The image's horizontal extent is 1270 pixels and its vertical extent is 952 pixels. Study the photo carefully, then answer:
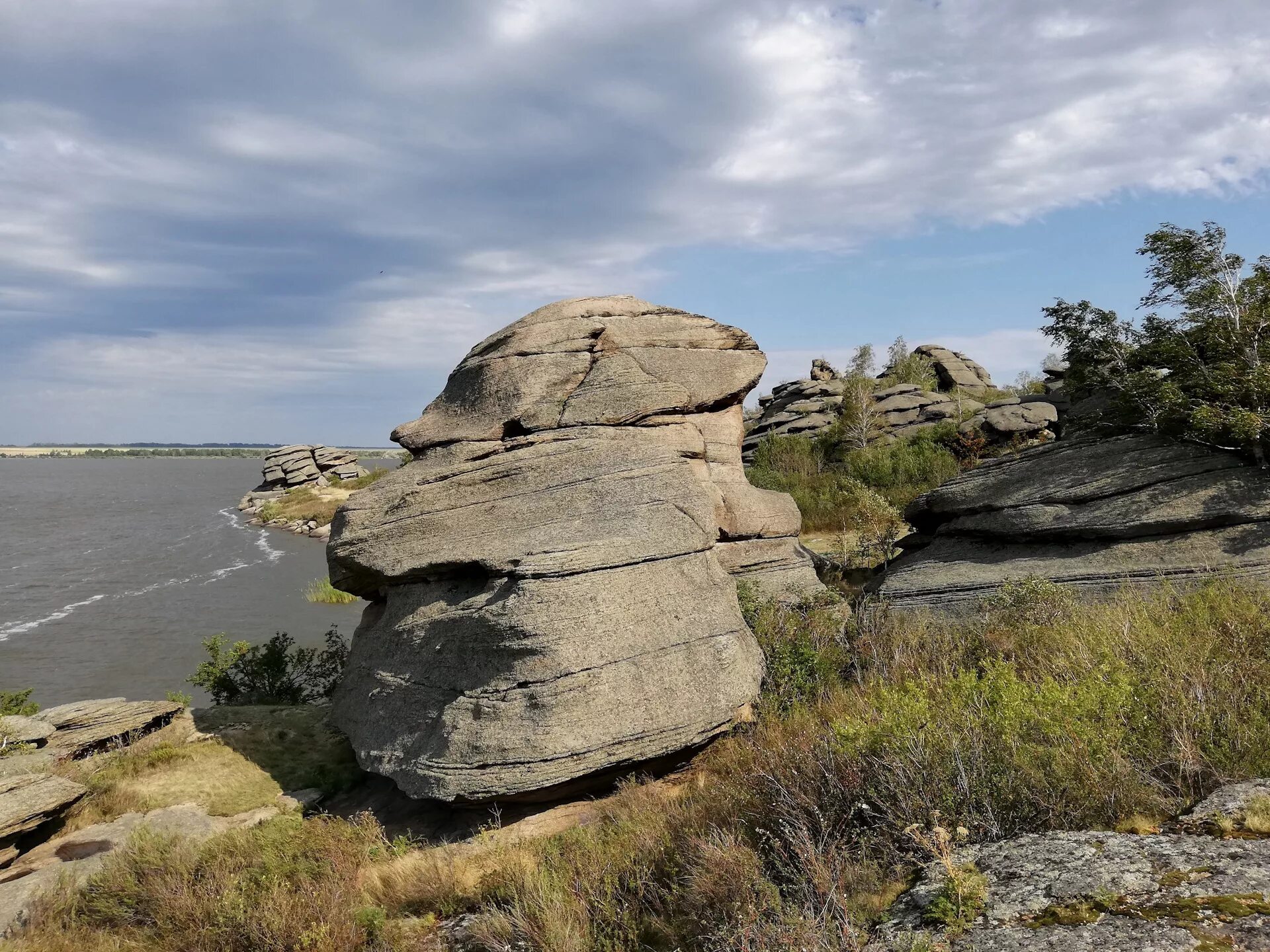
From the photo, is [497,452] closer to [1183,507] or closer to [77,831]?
[77,831]

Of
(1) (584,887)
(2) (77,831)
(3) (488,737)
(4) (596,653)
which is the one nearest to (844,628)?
(4) (596,653)

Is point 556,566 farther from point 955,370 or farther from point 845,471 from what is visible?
point 955,370

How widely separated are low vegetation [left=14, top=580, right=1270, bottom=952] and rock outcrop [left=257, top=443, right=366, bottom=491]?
9516 cm

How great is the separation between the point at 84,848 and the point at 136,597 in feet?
106

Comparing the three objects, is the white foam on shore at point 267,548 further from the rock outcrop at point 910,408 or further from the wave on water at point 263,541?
the rock outcrop at point 910,408

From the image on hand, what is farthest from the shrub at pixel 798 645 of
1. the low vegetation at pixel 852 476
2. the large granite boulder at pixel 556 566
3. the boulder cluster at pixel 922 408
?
the boulder cluster at pixel 922 408

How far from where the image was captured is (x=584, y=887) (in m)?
6.98

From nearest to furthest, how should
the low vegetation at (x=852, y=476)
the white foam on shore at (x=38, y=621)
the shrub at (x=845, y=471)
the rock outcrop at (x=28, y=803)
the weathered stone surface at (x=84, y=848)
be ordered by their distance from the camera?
the weathered stone surface at (x=84, y=848), the rock outcrop at (x=28, y=803), the low vegetation at (x=852, y=476), the shrub at (x=845, y=471), the white foam on shore at (x=38, y=621)

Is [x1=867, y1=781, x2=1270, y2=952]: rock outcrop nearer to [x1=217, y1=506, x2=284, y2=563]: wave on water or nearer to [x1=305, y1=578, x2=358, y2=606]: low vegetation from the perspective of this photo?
[x1=305, y1=578, x2=358, y2=606]: low vegetation

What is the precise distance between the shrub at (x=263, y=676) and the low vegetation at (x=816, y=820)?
798cm

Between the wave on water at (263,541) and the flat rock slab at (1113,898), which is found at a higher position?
the flat rock slab at (1113,898)

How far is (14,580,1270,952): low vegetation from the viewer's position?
5395mm

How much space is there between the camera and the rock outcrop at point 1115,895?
3488 millimetres

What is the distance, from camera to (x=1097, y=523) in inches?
524
